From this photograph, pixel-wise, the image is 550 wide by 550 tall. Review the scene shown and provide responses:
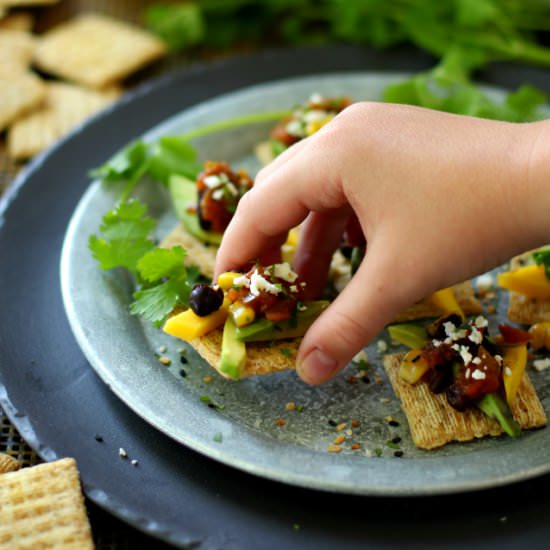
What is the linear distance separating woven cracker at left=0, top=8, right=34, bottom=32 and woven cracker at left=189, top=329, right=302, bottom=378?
104 inches

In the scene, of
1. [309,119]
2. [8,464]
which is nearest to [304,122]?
[309,119]

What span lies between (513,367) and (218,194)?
1.09 m

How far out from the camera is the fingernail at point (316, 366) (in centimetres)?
197

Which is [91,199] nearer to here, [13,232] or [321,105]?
[13,232]

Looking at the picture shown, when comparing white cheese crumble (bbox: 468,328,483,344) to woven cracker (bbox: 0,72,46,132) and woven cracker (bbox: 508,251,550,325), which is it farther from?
woven cracker (bbox: 0,72,46,132)

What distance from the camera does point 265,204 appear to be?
6.77 ft

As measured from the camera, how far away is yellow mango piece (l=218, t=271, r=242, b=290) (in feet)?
7.04

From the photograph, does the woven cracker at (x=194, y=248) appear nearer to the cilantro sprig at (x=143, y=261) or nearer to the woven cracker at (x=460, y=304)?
the cilantro sprig at (x=143, y=261)

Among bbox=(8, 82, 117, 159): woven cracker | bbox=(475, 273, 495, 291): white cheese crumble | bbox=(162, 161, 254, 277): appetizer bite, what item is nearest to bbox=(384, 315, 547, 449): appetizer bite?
bbox=(475, 273, 495, 291): white cheese crumble

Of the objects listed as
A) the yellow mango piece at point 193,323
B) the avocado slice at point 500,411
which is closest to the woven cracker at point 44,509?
the yellow mango piece at point 193,323

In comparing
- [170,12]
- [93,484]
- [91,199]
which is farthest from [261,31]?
[93,484]

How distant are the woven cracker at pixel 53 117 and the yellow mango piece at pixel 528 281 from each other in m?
2.04

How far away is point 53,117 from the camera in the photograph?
11.9 feet

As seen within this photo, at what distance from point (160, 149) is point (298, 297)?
1.03m
